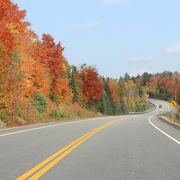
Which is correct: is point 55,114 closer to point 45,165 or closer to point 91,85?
point 45,165

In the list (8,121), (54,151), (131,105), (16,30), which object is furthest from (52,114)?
(131,105)

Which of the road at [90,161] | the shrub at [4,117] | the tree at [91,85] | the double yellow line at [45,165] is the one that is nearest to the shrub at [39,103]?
the shrub at [4,117]

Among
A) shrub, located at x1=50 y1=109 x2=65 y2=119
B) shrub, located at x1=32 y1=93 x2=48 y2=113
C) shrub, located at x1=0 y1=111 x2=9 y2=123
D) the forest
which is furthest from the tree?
shrub, located at x1=0 y1=111 x2=9 y2=123

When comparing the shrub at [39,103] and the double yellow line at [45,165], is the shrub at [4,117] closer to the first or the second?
the shrub at [39,103]

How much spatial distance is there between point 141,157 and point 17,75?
89.3ft

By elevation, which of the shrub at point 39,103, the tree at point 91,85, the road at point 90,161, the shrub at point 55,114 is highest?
the tree at point 91,85

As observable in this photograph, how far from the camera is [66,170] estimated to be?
34.4 feet

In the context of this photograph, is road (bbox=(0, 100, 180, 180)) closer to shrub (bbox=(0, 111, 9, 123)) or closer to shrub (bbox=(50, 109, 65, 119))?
shrub (bbox=(0, 111, 9, 123))

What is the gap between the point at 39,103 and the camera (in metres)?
53.9

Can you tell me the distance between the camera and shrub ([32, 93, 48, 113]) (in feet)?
173

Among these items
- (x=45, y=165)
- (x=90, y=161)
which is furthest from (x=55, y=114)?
(x=45, y=165)

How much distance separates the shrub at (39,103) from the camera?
52.8 m

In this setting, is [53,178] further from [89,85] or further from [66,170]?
[89,85]

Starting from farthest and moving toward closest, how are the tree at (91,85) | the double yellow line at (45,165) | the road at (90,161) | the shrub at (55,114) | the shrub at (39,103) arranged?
the tree at (91,85) → the shrub at (55,114) → the shrub at (39,103) → the road at (90,161) → the double yellow line at (45,165)
